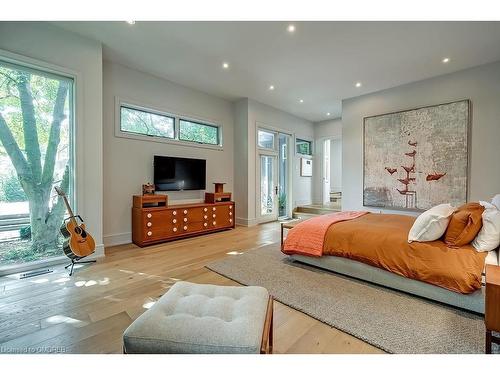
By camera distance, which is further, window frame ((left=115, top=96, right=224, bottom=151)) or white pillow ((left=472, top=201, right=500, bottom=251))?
window frame ((left=115, top=96, right=224, bottom=151))

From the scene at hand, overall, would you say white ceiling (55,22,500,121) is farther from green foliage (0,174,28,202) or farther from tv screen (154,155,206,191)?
green foliage (0,174,28,202)

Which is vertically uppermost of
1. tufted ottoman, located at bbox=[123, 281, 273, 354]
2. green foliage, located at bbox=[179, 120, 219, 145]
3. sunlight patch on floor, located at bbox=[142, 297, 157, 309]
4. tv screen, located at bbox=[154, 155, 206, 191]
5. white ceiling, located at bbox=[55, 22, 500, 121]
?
white ceiling, located at bbox=[55, 22, 500, 121]

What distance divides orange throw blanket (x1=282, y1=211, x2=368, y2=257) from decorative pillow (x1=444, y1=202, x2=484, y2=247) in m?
1.11

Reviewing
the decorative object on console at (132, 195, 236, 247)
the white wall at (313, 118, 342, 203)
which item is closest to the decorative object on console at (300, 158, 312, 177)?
the white wall at (313, 118, 342, 203)

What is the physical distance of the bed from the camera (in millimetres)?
1844

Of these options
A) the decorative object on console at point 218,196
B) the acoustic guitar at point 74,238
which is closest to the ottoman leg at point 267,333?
the acoustic guitar at point 74,238

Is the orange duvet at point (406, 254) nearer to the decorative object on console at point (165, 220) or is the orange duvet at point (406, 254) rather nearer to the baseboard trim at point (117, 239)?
the decorative object on console at point (165, 220)

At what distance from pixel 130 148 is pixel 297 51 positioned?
3172 millimetres

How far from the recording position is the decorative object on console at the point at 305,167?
730 cm

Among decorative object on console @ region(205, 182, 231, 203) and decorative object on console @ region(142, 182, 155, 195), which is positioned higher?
decorative object on console @ region(142, 182, 155, 195)

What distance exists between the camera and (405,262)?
7.01 feet

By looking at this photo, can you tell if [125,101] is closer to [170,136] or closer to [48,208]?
[170,136]

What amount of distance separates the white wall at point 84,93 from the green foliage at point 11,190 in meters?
0.57

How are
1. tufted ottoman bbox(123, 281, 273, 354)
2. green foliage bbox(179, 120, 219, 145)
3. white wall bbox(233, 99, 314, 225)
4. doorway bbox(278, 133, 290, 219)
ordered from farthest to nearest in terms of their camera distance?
doorway bbox(278, 133, 290, 219)
white wall bbox(233, 99, 314, 225)
green foliage bbox(179, 120, 219, 145)
tufted ottoman bbox(123, 281, 273, 354)
